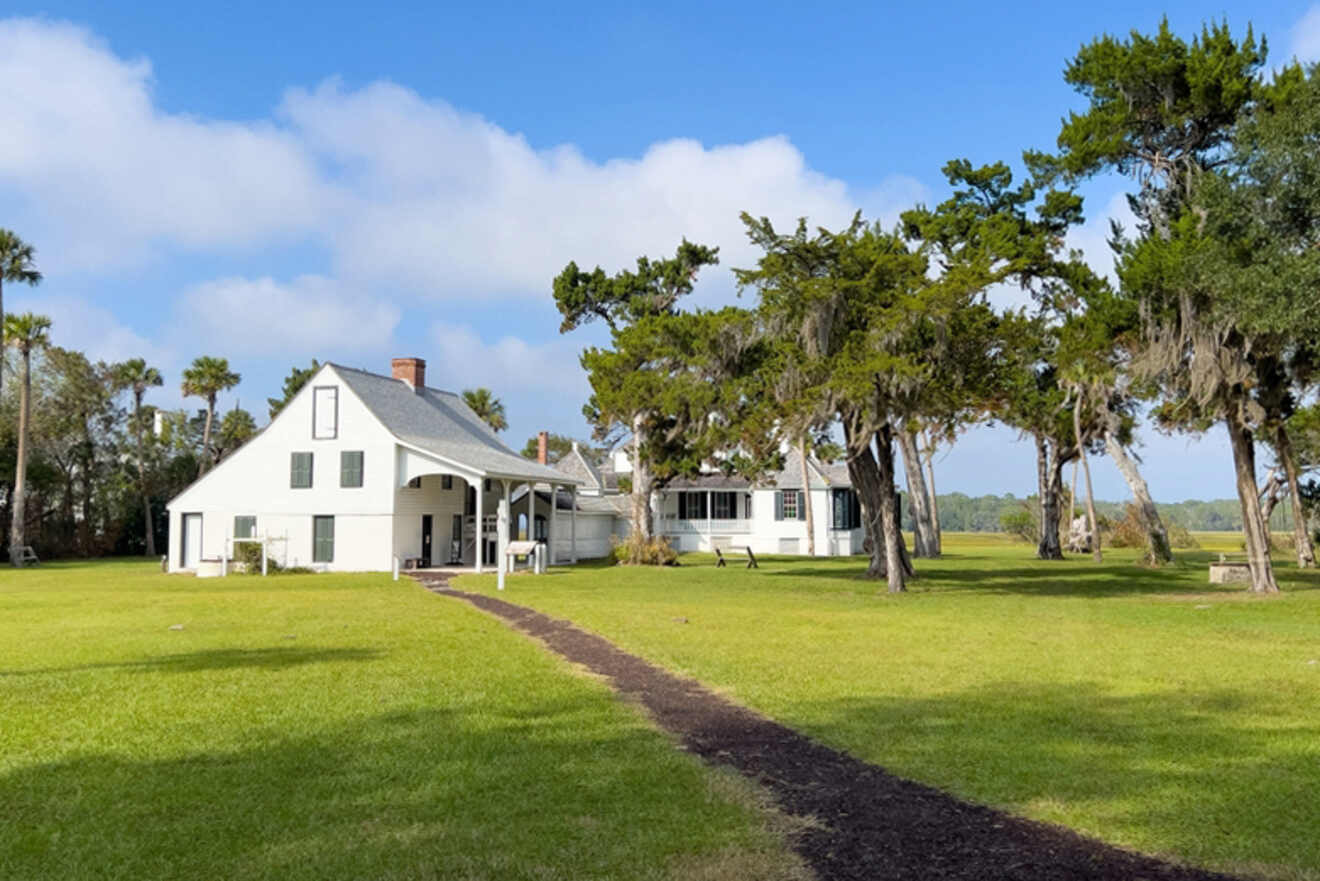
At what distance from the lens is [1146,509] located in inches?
1481

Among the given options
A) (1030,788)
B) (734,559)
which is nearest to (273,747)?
(1030,788)

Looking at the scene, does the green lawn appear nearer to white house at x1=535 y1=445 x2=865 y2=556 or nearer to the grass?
the grass

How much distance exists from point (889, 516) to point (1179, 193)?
32.8 feet

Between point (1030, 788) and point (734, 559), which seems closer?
point (1030, 788)

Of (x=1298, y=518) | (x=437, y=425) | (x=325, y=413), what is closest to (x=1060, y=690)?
(x=325, y=413)

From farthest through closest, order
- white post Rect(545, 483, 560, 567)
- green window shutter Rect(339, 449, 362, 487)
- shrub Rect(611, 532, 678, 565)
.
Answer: shrub Rect(611, 532, 678, 565) → white post Rect(545, 483, 560, 567) → green window shutter Rect(339, 449, 362, 487)

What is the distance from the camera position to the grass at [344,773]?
17.2ft

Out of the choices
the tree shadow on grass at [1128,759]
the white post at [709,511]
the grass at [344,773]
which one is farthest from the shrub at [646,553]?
the tree shadow on grass at [1128,759]

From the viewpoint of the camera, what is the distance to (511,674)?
1102 cm

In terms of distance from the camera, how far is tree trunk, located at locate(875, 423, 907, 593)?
24250 millimetres

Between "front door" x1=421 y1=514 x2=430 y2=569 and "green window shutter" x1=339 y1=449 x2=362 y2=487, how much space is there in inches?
103

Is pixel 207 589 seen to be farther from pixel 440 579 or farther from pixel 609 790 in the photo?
pixel 609 790

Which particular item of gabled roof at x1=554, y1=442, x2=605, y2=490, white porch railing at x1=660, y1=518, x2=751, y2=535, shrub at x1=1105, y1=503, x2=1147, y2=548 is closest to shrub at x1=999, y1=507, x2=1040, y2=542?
shrub at x1=1105, y1=503, x2=1147, y2=548

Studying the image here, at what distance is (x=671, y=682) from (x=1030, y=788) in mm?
4673
